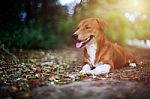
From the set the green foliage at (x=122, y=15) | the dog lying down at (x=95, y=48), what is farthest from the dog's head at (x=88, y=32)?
the green foliage at (x=122, y=15)

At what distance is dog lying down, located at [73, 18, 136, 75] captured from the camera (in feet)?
10.9

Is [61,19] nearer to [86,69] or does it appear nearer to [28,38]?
[28,38]

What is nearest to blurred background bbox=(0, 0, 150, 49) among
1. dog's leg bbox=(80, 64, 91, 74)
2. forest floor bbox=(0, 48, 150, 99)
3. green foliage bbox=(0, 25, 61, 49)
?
green foliage bbox=(0, 25, 61, 49)

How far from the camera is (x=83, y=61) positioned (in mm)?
3438

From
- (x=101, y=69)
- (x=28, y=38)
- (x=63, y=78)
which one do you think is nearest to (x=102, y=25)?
(x=101, y=69)

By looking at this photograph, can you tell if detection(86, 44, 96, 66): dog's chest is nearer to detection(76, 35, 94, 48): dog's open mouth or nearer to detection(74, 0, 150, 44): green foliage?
detection(76, 35, 94, 48): dog's open mouth

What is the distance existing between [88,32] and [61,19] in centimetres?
35

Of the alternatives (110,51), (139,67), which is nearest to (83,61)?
(110,51)

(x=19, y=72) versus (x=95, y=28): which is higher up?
(x=95, y=28)

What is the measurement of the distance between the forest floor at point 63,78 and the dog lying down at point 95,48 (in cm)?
6

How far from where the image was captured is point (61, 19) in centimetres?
359

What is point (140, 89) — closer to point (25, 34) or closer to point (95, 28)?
point (95, 28)

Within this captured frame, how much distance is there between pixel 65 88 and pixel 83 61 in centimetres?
42

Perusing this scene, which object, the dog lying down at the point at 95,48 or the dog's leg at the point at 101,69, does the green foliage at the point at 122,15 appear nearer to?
the dog lying down at the point at 95,48
